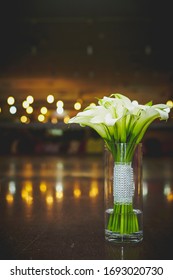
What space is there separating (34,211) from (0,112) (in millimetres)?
12650

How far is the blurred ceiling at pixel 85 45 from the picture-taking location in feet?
17.2

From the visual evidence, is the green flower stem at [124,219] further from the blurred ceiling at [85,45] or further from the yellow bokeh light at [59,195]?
the blurred ceiling at [85,45]

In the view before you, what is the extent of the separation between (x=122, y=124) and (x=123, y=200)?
0.58ft

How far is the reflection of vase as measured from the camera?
41.6 inches

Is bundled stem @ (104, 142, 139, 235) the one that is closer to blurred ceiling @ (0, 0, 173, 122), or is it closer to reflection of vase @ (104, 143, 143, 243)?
reflection of vase @ (104, 143, 143, 243)

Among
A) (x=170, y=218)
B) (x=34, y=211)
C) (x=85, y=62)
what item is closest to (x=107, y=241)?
(x=170, y=218)

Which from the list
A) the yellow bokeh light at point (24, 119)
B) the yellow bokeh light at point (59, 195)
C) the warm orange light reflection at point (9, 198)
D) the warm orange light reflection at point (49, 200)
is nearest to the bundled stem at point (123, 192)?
the warm orange light reflection at point (49, 200)

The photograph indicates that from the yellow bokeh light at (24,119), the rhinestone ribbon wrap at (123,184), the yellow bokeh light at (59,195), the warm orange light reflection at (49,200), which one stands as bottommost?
the warm orange light reflection at (49,200)

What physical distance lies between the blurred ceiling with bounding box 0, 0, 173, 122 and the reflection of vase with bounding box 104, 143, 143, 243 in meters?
3.90

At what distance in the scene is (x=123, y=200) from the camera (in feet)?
3.47

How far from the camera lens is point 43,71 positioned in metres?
9.56

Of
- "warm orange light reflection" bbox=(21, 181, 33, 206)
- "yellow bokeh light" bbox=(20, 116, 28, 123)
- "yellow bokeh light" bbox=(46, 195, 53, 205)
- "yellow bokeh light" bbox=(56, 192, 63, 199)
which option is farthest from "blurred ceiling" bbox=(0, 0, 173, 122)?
"yellow bokeh light" bbox=(46, 195, 53, 205)
